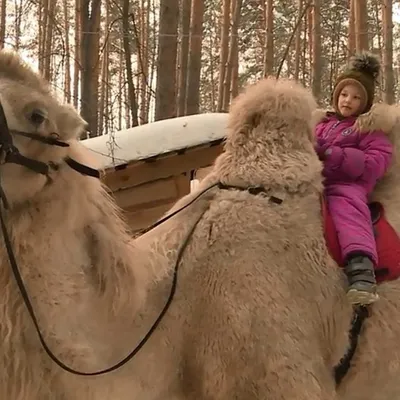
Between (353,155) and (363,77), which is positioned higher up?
(363,77)

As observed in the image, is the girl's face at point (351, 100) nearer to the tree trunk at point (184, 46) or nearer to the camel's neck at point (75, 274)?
the camel's neck at point (75, 274)

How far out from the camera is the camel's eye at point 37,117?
2670 mm

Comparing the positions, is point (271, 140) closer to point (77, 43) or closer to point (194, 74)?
point (194, 74)

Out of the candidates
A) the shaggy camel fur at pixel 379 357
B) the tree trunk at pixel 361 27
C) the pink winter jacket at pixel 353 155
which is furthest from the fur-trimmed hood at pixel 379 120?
the tree trunk at pixel 361 27

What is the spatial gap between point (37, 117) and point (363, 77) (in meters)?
2.09

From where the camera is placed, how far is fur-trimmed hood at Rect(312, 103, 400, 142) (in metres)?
3.77

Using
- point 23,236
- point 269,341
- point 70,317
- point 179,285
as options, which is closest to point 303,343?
point 269,341

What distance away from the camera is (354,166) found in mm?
3553

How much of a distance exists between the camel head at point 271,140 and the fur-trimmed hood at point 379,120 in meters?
0.16

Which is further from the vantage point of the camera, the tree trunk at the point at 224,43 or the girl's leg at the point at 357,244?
the tree trunk at the point at 224,43

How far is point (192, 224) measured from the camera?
135 inches

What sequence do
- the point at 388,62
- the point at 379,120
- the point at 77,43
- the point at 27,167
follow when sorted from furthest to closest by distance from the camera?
the point at 77,43, the point at 388,62, the point at 379,120, the point at 27,167

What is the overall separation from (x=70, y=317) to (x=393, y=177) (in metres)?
1.97

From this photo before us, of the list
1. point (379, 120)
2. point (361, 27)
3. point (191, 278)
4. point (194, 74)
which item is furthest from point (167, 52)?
point (361, 27)
